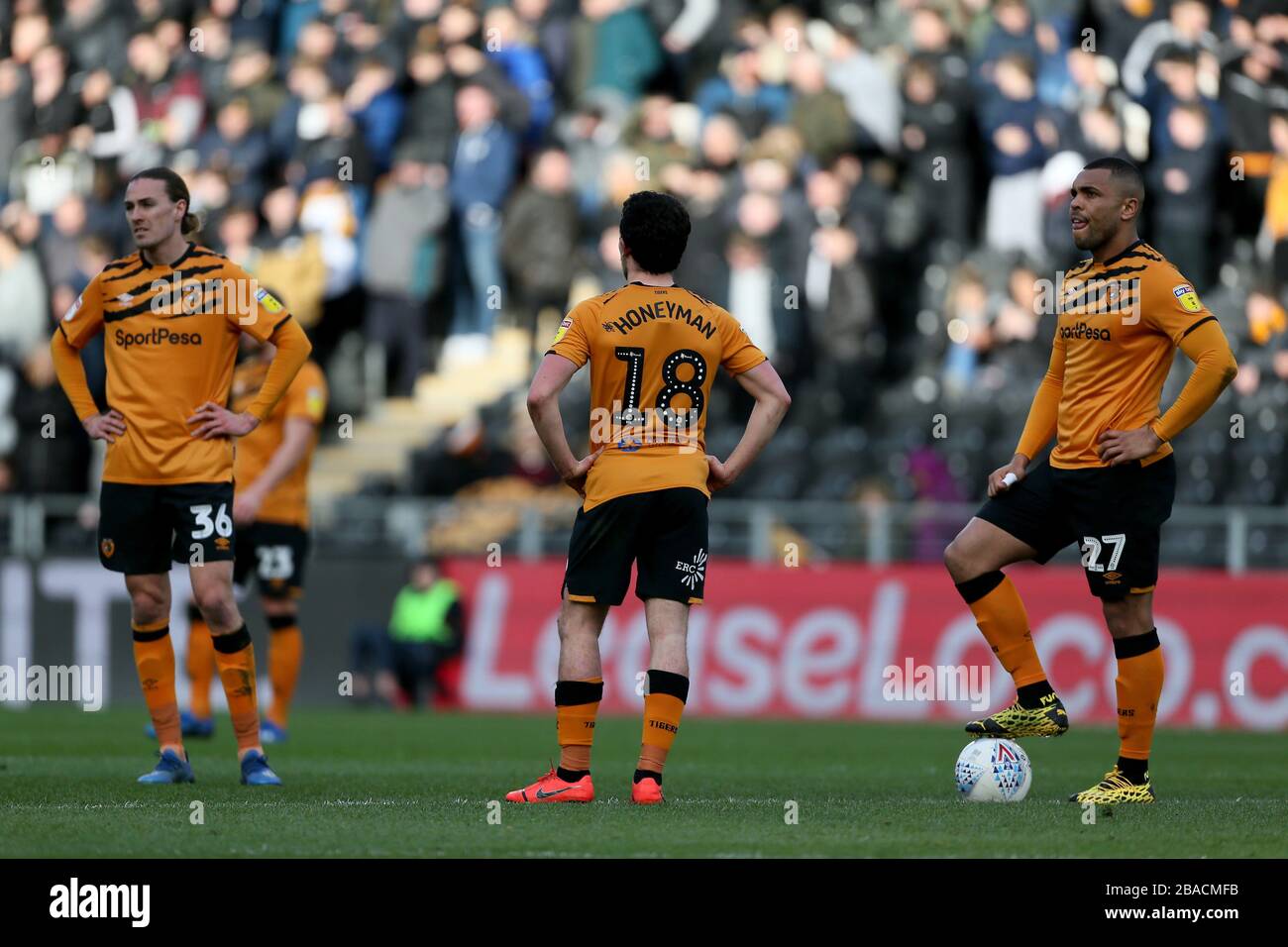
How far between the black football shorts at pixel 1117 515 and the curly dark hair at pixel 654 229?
1.94 m

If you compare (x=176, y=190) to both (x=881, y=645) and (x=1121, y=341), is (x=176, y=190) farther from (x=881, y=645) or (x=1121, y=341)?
(x=881, y=645)

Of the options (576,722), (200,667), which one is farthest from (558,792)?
(200,667)

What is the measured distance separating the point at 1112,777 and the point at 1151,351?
1753mm

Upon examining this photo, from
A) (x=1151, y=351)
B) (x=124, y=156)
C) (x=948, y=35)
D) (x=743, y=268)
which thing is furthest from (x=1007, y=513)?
(x=124, y=156)

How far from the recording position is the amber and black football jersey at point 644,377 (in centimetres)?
835

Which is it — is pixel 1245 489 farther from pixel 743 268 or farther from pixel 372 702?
pixel 372 702

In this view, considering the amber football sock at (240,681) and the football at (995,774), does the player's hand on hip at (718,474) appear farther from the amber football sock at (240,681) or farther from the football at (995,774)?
the amber football sock at (240,681)

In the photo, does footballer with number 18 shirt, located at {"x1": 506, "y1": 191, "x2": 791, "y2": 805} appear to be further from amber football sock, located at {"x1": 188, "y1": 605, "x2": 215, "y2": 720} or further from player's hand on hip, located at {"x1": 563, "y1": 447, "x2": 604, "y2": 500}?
amber football sock, located at {"x1": 188, "y1": 605, "x2": 215, "y2": 720}

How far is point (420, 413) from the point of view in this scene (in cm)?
2034

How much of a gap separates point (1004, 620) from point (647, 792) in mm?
1791

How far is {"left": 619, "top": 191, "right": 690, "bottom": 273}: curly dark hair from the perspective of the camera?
8375 mm

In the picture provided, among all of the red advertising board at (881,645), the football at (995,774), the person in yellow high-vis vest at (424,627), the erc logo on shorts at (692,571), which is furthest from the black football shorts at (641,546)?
the person in yellow high-vis vest at (424,627)

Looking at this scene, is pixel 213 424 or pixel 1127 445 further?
pixel 213 424

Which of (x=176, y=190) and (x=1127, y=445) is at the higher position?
(x=176, y=190)
